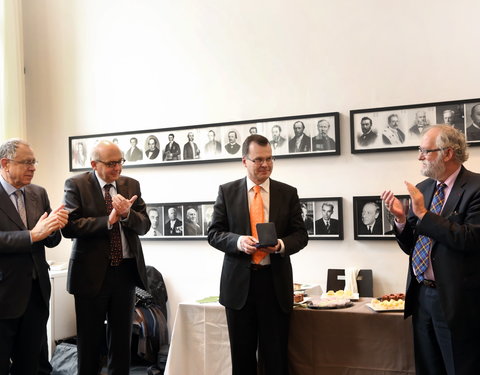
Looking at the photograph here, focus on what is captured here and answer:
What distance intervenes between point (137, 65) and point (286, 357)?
133 inches

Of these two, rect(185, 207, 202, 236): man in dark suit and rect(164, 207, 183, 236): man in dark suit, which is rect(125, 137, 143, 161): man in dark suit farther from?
rect(185, 207, 202, 236): man in dark suit

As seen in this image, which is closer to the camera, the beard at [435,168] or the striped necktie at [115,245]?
the beard at [435,168]

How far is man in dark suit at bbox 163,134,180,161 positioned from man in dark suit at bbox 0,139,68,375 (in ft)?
6.63

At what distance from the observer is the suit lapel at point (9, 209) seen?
3199 mm

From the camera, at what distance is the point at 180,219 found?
5.25 meters

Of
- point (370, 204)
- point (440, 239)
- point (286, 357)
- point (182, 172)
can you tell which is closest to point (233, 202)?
point (286, 357)

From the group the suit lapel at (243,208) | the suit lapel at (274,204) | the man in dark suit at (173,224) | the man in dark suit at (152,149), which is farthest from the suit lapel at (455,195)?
the man in dark suit at (152,149)

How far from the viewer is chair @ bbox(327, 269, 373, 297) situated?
4445 millimetres

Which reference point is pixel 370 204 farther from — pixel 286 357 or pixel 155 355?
pixel 155 355

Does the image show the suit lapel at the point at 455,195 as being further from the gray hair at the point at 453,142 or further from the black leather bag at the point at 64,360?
the black leather bag at the point at 64,360

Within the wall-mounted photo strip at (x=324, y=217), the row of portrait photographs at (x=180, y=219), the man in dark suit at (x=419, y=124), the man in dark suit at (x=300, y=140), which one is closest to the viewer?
the man in dark suit at (x=419, y=124)

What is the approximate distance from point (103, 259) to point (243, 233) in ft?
2.73

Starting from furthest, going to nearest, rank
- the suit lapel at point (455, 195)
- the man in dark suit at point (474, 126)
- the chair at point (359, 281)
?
the chair at point (359, 281) → the man in dark suit at point (474, 126) → the suit lapel at point (455, 195)

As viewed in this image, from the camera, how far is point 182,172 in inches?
207
